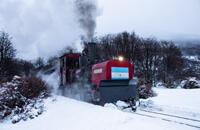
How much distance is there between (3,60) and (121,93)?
14606 mm

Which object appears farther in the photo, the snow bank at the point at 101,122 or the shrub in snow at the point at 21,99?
the shrub in snow at the point at 21,99

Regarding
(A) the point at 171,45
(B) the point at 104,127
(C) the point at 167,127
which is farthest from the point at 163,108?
(A) the point at 171,45

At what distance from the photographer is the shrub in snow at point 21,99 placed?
5.94 m

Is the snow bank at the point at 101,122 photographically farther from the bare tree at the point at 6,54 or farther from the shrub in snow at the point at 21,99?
the bare tree at the point at 6,54

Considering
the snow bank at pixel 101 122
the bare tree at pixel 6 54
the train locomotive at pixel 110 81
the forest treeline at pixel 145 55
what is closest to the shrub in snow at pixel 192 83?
the forest treeline at pixel 145 55

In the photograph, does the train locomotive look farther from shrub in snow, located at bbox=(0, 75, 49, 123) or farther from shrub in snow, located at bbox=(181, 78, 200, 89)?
shrub in snow, located at bbox=(181, 78, 200, 89)

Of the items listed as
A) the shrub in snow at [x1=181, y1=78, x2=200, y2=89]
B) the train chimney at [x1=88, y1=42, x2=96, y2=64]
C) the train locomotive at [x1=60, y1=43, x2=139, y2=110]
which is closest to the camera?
the train locomotive at [x1=60, y1=43, x2=139, y2=110]

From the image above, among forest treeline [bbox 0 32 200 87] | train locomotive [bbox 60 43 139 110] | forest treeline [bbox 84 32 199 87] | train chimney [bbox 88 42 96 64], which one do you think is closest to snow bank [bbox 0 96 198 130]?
train locomotive [bbox 60 43 139 110]

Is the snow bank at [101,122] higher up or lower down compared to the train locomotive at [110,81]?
lower down

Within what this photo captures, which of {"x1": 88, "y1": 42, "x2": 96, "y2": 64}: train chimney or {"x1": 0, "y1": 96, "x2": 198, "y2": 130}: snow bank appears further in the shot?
{"x1": 88, "y1": 42, "x2": 96, "y2": 64}: train chimney

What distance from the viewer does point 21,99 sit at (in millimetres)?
6953

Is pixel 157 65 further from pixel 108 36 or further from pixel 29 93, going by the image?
pixel 29 93

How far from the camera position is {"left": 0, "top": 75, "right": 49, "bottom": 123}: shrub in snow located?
19.5ft

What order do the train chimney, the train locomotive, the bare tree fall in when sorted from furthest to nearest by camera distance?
1. the bare tree
2. the train chimney
3. the train locomotive
